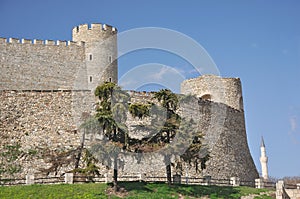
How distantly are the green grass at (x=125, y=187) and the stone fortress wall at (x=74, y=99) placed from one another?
3.72 m

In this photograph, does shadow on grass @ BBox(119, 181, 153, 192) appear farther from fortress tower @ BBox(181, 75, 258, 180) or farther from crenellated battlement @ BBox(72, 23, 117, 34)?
crenellated battlement @ BBox(72, 23, 117, 34)

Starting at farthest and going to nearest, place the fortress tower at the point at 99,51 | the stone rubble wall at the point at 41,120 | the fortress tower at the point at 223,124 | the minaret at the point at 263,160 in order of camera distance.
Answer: the minaret at the point at 263,160, the fortress tower at the point at 99,51, the fortress tower at the point at 223,124, the stone rubble wall at the point at 41,120

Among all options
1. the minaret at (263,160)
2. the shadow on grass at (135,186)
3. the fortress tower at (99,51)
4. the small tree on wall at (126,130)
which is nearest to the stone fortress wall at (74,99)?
the fortress tower at (99,51)

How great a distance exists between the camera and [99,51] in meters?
42.8

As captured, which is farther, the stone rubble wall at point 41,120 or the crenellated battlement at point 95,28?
the crenellated battlement at point 95,28

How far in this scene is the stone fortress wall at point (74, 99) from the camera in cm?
3167

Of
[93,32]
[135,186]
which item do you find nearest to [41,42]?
[93,32]

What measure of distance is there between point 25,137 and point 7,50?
11.8 metres

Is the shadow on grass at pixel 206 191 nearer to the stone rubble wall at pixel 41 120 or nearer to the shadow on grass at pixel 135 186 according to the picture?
the shadow on grass at pixel 135 186

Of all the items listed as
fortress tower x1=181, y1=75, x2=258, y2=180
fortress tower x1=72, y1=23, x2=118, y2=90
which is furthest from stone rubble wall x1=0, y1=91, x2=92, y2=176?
fortress tower x1=72, y1=23, x2=118, y2=90

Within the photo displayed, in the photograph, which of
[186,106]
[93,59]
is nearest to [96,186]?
[186,106]

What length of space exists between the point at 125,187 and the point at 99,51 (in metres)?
17.6

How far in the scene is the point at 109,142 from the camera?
2697 cm

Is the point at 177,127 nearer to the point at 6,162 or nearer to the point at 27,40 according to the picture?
the point at 6,162
